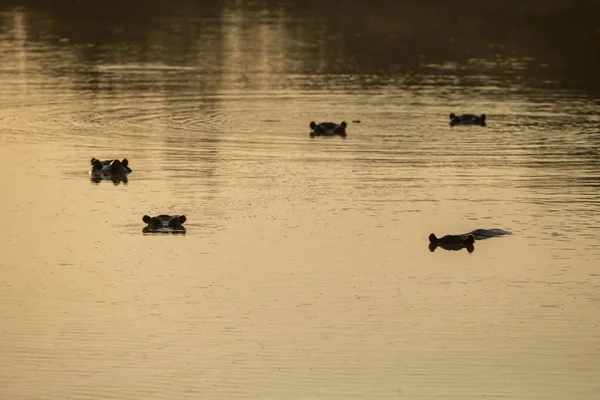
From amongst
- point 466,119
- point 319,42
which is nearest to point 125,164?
point 466,119

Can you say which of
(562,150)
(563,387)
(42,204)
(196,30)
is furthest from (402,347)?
(196,30)

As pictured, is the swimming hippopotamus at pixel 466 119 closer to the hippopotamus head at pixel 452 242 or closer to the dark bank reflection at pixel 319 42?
the dark bank reflection at pixel 319 42

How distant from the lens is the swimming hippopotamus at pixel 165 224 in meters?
29.6

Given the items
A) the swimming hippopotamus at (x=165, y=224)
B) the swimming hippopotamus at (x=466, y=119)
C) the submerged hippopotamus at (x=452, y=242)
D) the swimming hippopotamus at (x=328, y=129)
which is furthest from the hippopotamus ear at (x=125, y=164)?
the swimming hippopotamus at (x=466, y=119)

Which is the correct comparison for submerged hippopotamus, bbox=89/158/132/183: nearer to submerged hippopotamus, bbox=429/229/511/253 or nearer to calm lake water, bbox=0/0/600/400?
calm lake water, bbox=0/0/600/400

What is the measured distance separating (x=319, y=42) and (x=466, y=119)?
933 inches

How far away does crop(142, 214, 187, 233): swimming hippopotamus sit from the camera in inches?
1166

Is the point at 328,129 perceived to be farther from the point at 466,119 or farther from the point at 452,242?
the point at 452,242

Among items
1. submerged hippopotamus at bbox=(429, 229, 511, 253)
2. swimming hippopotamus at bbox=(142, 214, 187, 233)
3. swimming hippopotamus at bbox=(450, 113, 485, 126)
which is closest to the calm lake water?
submerged hippopotamus at bbox=(429, 229, 511, 253)

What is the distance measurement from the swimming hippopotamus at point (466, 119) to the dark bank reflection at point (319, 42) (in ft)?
29.6

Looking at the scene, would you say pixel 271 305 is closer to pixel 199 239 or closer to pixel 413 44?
pixel 199 239

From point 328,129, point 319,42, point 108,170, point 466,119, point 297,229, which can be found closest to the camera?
point 297,229

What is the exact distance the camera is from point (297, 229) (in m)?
30.0

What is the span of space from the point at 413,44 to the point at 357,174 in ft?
101
